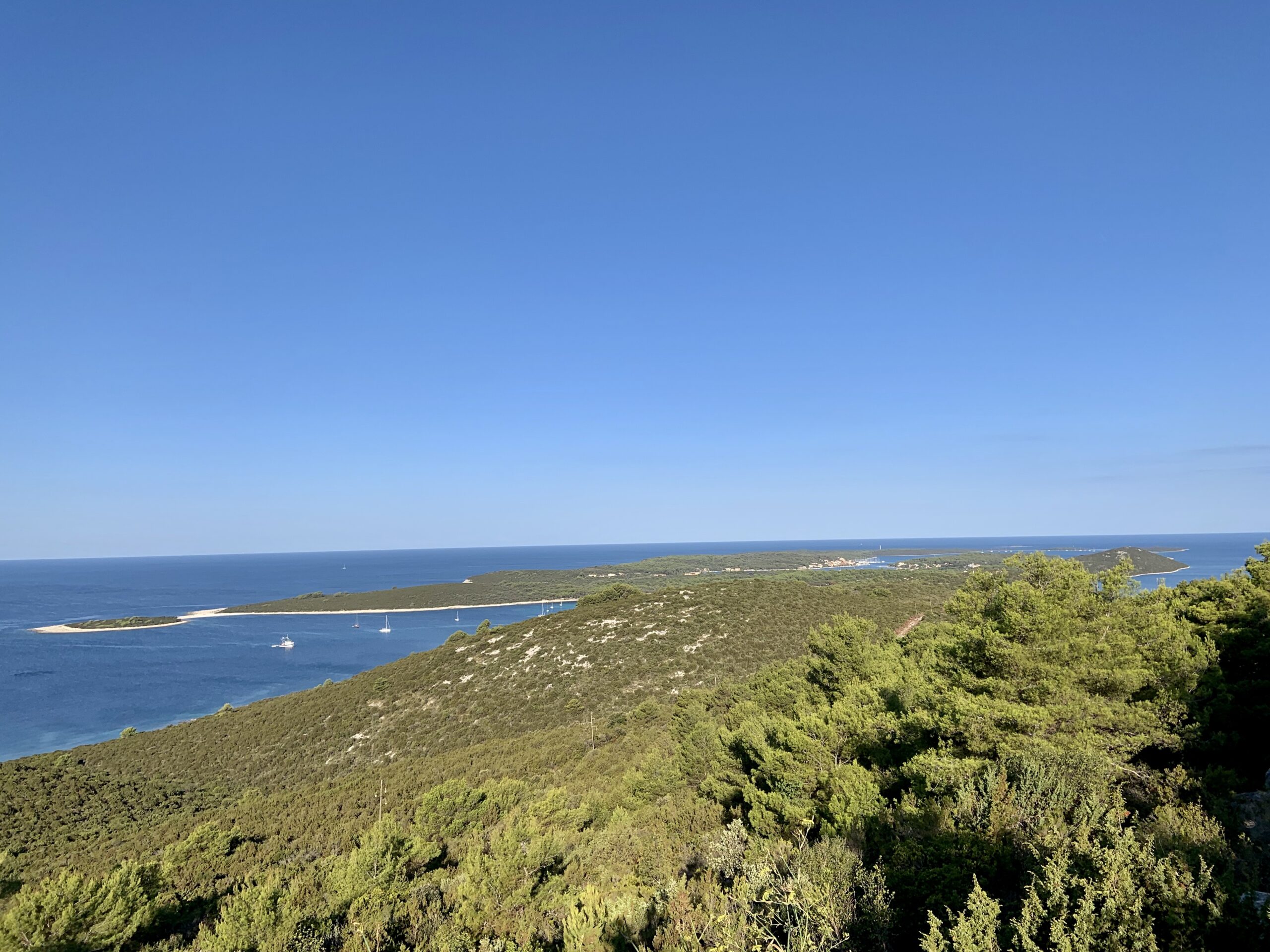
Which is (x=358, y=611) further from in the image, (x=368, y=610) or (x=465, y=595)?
(x=465, y=595)

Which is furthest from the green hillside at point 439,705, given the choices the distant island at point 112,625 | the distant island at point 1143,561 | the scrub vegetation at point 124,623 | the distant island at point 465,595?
the distant island at point 1143,561

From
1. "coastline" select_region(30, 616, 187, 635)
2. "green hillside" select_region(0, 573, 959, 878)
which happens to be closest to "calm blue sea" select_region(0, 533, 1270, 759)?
"coastline" select_region(30, 616, 187, 635)

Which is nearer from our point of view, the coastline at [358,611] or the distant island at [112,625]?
the distant island at [112,625]

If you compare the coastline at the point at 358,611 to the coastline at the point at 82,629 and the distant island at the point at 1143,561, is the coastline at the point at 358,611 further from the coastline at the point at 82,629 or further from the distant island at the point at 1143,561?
the distant island at the point at 1143,561

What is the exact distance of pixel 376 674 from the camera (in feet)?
158

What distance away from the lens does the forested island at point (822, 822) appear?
7496 mm

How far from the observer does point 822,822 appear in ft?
42.8

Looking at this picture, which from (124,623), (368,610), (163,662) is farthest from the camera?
(368,610)

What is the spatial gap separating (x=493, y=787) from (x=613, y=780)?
484 centimetres

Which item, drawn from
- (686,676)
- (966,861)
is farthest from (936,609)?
(966,861)

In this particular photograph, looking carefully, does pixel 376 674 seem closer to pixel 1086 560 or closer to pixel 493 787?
pixel 493 787

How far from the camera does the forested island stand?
7496mm

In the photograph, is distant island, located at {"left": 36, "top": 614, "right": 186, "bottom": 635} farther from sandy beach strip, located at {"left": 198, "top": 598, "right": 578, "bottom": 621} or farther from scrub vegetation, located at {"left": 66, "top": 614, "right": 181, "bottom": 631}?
sandy beach strip, located at {"left": 198, "top": 598, "right": 578, "bottom": 621}

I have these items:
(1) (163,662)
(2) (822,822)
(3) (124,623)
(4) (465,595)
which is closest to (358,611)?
(4) (465,595)
